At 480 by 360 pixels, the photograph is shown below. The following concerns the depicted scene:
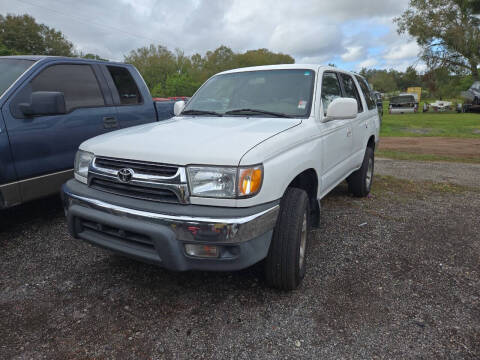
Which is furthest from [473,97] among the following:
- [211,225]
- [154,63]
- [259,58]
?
[259,58]

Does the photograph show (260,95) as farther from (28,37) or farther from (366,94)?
(28,37)

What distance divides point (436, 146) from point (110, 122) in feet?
34.8

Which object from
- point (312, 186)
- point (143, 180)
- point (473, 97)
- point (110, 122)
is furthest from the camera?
point (473, 97)

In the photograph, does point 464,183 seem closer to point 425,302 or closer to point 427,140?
point 425,302

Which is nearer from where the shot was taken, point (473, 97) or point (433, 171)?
point (433, 171)

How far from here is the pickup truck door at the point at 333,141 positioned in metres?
3.16

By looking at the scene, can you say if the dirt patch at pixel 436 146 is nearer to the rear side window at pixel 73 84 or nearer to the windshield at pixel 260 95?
the windshield at pixel 260 95

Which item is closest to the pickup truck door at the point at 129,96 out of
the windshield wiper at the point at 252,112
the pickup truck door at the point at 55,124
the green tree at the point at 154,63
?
the pickup truck door at the point at 55,124

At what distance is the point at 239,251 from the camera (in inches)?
81.1

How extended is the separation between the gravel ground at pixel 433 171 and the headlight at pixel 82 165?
19.0ft

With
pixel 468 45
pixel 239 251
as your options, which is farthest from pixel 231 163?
pixel 468 45

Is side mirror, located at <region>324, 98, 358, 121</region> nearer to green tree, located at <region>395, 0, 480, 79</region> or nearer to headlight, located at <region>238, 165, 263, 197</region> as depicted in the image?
headlight, located at <region>238, 165, 263, 197</region>

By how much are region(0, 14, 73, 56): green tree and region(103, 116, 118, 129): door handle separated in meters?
44.6

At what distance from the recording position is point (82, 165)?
266 centimetres
